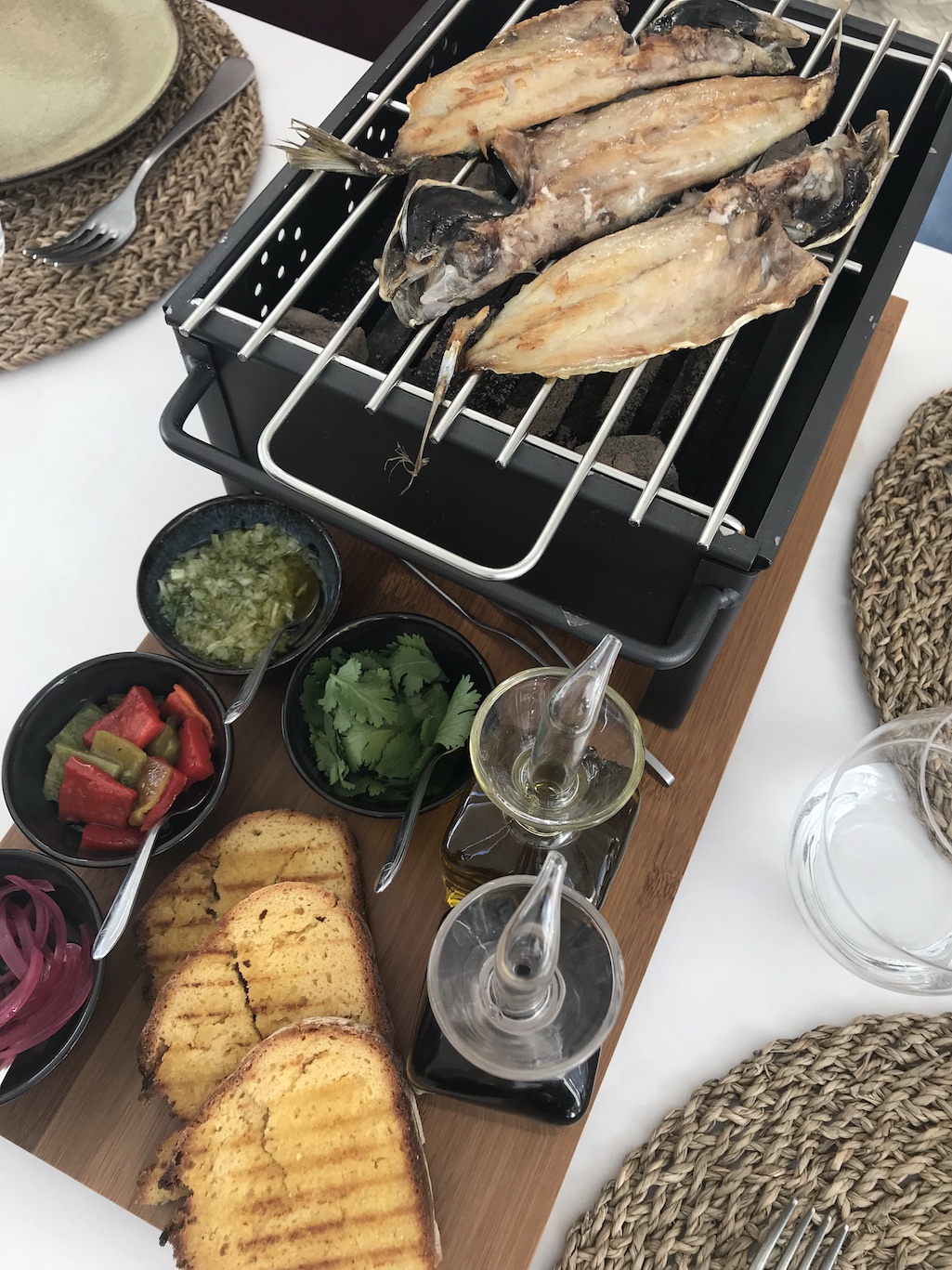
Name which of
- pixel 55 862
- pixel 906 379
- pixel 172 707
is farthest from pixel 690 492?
pixel 55 862

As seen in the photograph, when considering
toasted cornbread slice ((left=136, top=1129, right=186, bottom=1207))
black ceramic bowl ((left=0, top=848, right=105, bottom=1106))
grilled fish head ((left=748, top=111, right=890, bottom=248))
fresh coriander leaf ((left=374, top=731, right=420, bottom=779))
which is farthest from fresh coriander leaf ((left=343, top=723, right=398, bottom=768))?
grilled fish head ((left=748, top=111, right=890, bottom=248))

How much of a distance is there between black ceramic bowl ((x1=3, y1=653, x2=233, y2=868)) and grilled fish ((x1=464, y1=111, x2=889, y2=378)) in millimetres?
516

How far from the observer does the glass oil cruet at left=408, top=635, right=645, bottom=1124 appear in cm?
87

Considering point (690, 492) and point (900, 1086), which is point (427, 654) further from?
point (900, 1086)

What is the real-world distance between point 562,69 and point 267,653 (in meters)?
0.81

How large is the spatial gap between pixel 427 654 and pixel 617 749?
0.33m

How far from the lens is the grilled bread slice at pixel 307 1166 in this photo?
1.01 meters

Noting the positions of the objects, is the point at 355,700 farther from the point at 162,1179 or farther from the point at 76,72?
the point at 76,72

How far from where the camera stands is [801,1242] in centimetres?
108

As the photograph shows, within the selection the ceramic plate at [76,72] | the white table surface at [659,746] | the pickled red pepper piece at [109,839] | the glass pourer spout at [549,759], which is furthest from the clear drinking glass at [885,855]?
the ceramic plate at [76,72]

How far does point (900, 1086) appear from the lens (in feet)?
3.75

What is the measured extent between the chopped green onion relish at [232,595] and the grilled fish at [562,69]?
473mm

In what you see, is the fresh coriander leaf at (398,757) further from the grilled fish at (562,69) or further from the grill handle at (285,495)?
the grilled fish at (562,69)

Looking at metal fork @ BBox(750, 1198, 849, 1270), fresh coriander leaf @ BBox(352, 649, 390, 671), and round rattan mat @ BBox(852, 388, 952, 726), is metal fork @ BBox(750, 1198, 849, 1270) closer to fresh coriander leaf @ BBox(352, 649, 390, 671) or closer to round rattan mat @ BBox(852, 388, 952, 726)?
round rattan mat @ BBox(852, 388, 952, 726)
